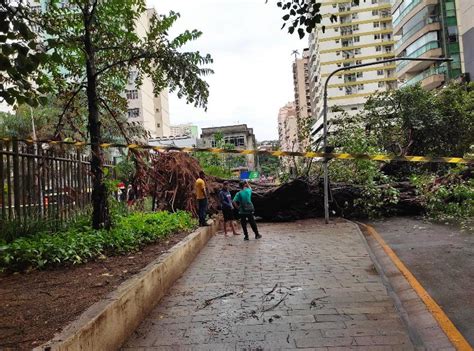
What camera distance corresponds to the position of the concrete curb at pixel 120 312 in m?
3.43

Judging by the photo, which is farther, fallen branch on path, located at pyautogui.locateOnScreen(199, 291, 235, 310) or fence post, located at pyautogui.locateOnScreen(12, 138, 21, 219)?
fence post, located at pyautogui.locateOnScreen(12, 138, 21, 219)

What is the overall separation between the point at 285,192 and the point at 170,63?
8.21m

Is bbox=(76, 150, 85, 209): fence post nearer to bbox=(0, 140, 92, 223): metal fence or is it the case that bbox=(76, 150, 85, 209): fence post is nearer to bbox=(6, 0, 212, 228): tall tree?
bbox=(0, 140, 92, 223): metal fence

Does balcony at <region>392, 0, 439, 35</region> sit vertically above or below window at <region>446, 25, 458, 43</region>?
above

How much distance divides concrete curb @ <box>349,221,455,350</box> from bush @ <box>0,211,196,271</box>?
4120mm

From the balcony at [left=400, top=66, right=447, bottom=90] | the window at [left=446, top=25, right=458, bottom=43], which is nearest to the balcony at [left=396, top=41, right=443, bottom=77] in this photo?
the window at [left=446, top=25, right=458, bottom=43]

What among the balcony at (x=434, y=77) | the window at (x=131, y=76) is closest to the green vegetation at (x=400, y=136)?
the window at (x=131, y=76)

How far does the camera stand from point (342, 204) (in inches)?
602

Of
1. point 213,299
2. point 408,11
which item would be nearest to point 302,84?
point 408,11

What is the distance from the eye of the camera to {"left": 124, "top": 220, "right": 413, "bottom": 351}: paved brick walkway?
4.21 metres

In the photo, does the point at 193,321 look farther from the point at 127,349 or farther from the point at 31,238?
the point at 31,238

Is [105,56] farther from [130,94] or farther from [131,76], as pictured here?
[130,94]

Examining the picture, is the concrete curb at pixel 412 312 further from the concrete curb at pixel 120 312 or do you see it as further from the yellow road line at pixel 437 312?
the concrete curb at pixel 120 312

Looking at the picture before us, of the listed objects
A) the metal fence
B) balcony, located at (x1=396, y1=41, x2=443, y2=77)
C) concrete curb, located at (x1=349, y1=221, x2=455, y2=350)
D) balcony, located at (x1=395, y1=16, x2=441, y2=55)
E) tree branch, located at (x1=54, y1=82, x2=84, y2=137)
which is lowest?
concrete curb, located at (x1=349, y1=221, x2=455, y2=350)
